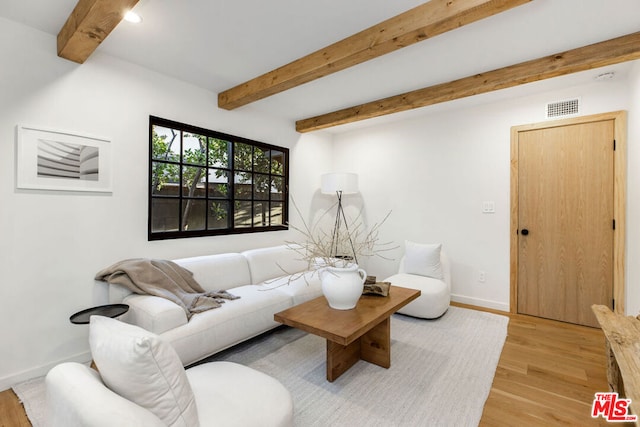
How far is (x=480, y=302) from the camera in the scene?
363cm

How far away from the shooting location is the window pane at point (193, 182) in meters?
3.06

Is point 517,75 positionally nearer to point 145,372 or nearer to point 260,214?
point 260,214

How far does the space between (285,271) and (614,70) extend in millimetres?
3795

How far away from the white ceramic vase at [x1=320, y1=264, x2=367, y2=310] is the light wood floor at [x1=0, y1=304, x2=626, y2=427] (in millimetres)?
1020

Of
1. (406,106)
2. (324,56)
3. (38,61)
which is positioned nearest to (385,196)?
(406,106)

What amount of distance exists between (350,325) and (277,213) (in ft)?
8.18

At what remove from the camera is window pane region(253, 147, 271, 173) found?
3803mm

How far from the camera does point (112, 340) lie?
3.31 ft

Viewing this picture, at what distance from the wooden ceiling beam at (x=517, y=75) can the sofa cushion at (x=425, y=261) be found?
1.66m

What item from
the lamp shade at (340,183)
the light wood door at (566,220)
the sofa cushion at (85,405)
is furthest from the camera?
the lamp shade at (340,183)

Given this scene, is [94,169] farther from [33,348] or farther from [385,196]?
[385,196]

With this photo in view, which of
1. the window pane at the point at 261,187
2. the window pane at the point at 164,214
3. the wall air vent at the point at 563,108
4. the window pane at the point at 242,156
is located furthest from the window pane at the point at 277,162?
the wall air vent at the point at 563,108

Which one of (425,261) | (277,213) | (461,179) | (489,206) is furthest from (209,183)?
(489,206)

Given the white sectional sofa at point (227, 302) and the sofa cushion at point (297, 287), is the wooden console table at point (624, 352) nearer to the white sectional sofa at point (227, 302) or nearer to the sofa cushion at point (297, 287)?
the sofa cushion at point (297, 287)
